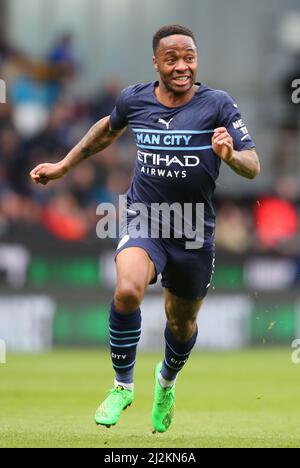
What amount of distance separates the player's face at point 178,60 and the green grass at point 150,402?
240 centimetres

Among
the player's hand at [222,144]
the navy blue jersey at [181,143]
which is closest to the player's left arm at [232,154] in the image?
the player's hand at [222,144]

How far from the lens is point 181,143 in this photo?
28.6 ft

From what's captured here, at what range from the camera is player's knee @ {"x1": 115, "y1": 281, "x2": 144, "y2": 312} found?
27.4ft

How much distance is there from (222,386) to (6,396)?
2.49 metres

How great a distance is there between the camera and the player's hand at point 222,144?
8.01 metres

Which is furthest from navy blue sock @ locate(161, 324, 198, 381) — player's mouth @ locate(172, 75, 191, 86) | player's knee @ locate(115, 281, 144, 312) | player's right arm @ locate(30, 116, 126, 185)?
player's mouth @ locate(172, 75, 191, 86)

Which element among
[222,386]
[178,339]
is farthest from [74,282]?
[178,339]

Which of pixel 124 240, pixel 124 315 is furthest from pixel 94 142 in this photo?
pixel 124 315

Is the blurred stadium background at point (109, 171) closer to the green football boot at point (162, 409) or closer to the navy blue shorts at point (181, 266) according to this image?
the green football boot at point (162, 409)

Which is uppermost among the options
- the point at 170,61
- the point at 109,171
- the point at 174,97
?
the point at 170,61

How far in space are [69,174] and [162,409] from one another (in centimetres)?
898

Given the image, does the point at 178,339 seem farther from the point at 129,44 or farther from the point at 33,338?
the point at 129,44

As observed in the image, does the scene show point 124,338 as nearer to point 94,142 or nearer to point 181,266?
point 181,266

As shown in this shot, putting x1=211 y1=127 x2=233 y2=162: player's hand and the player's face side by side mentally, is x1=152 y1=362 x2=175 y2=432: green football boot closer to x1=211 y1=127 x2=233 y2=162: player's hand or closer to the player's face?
x1=211 y1=127 x2=233 y2=162: player's hand
